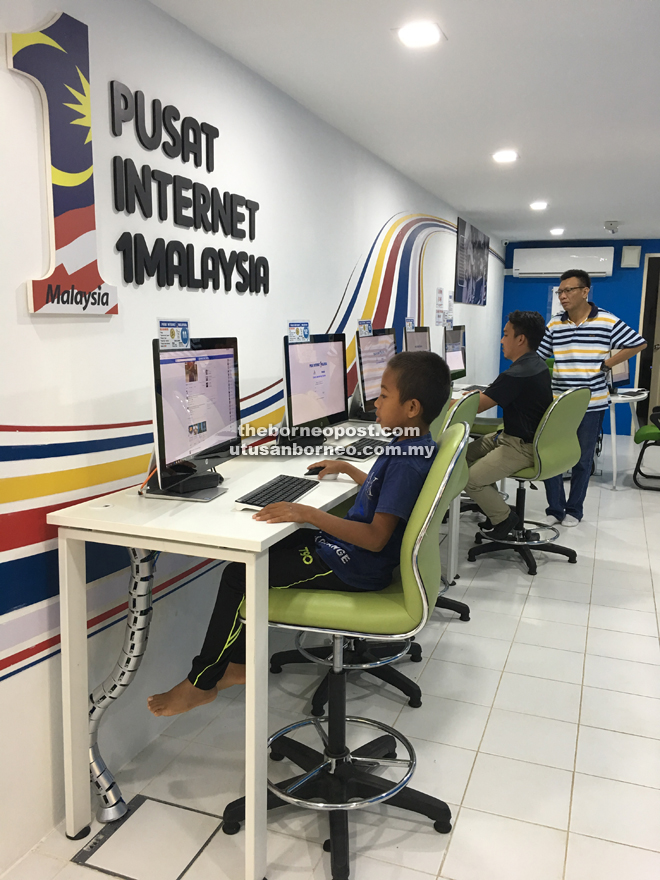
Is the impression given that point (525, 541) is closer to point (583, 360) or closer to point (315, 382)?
point (583, 360)

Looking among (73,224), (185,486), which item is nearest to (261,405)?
(185,486)

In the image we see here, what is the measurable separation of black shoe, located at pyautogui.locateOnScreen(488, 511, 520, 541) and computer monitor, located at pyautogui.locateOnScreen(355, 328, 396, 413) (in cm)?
100

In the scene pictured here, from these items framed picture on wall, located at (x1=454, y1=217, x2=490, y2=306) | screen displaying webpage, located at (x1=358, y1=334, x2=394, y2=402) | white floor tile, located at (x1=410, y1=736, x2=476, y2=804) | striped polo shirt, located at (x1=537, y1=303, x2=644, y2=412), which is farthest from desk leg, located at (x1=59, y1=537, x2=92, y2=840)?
framed picture on wall, located at (x1=454, y1=217, x2=490, y2=306)

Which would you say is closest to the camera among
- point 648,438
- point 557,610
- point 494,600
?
point 557,610

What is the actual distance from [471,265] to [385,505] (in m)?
5.87

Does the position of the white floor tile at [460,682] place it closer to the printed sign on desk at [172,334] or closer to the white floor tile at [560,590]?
the white floor tile at [560,590]

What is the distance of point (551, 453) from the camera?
3.77 m

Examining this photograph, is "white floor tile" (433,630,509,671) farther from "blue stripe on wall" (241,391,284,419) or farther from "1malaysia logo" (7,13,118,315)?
"1malaysia logo" (7,13,118,315)

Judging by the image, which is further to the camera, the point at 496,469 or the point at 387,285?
the point at 387,285

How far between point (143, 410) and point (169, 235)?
0.63 meters

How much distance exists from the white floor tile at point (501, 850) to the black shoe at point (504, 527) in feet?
6.89

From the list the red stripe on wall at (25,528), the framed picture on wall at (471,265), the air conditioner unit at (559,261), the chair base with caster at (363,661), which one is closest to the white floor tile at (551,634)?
the chair base with caster at (363,661)

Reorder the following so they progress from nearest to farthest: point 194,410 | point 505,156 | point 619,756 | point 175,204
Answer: point 194,410, point 619,756, point 175,204, point 505,156

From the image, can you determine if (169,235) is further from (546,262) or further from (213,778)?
(546,262)
